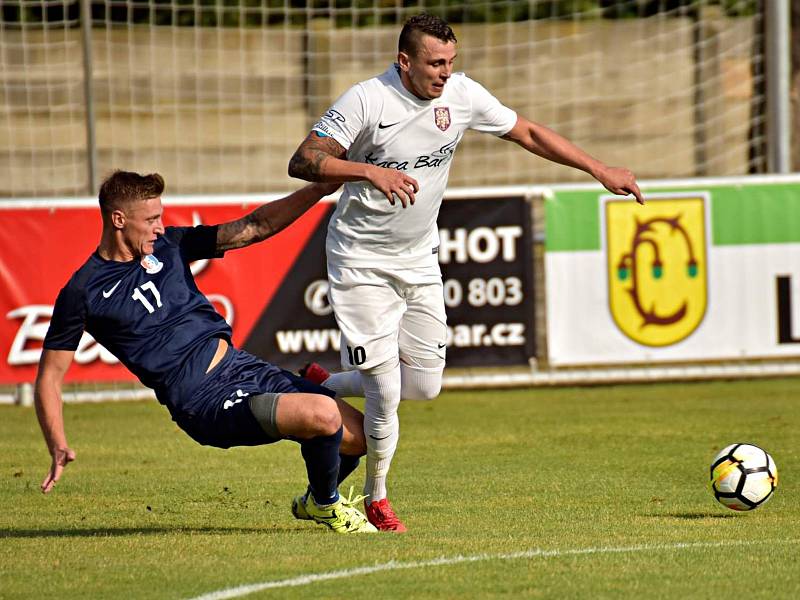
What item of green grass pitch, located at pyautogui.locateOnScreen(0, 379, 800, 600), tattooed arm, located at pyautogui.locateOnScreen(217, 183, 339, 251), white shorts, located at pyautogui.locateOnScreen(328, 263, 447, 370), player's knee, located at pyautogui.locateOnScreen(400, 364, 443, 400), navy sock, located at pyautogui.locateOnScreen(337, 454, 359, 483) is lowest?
green grass pitch, located at pyautogui.locateOnScreen(0, 379, 800, 600)

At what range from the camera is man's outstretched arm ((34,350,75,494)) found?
592cm

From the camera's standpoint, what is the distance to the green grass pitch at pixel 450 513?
17.8 feet

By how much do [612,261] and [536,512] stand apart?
5.98m

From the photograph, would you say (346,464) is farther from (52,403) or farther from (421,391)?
(52,403)

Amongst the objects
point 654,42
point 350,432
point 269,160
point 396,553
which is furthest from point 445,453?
point 654,42

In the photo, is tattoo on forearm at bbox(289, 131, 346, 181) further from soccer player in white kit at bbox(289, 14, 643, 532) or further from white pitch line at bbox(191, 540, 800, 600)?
white pitch line at bbox(191, 540, 800, 600)

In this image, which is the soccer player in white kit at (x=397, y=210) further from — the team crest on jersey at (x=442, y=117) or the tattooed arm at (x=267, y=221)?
the tattooed arm at (x=267, y=221)

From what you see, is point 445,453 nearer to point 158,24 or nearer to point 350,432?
point 350,432

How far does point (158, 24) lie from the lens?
15477 mm

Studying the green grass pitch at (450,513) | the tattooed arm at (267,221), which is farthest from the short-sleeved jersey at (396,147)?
the green grass pitch at (450,513)

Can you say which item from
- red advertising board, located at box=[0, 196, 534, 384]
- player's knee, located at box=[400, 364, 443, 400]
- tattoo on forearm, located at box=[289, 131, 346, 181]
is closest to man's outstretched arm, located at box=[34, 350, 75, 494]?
tattoo on forearm, located at box=[289, 131, 346, 181]

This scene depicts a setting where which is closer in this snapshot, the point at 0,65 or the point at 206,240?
the point at 206,240

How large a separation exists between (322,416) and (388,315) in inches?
32.3

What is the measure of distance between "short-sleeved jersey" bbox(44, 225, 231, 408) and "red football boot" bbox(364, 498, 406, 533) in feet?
3.36
